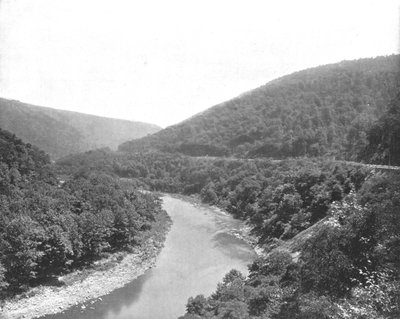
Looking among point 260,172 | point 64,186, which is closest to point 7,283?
point 64,186

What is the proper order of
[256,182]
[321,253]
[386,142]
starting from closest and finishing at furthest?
1. [321,253]
2. [386,142]
3. [256,182]

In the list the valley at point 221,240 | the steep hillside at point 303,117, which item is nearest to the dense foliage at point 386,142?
the valley at point 221,240

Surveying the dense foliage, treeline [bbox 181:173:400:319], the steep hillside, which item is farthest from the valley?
the steep hillside

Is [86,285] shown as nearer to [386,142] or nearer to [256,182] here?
[386,142]

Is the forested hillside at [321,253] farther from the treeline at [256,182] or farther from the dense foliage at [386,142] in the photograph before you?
the dense foliage at [386,142]

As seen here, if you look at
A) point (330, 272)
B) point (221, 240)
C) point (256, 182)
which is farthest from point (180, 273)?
point (256, 182)

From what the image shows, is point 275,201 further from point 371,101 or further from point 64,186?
point 371,101

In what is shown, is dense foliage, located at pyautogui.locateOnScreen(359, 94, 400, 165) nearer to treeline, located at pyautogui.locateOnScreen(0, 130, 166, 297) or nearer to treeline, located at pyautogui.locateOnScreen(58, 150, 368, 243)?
treeline, located at pyautogui.locateOnScreen(58, 150, 368, 243)
